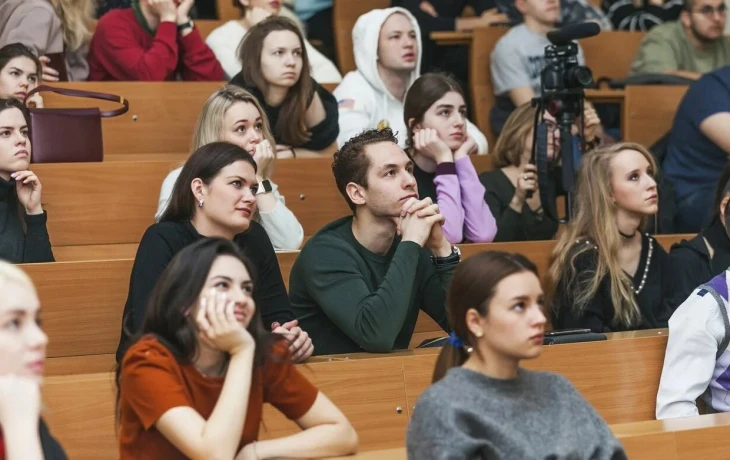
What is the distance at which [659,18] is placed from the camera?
19.0 feet

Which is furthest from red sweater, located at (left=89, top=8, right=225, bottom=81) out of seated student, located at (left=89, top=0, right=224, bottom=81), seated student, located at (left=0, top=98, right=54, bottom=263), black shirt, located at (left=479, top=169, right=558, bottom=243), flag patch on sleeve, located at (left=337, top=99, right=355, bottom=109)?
black shirt, located at (left=479, top=169, right=558, bottom=243)

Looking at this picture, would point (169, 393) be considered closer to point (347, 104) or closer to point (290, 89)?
point (290, 89)

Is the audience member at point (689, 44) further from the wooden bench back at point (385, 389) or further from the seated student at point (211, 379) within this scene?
the seated student at point (211, 379)

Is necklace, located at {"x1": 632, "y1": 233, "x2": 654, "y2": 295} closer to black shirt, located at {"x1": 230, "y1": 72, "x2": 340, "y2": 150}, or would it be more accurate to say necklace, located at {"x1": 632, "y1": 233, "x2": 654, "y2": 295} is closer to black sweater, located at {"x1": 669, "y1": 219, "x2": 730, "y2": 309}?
black sweater, located at {"x1": 669, "y1": 219, "x2": 730, "y2": 309}

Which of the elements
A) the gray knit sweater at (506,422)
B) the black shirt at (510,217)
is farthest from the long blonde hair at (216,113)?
the gray knit sweater at (506,422)

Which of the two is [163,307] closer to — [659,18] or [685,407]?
[685,407]

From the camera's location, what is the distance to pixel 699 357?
2840 mm

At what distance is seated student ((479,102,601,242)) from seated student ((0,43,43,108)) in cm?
144

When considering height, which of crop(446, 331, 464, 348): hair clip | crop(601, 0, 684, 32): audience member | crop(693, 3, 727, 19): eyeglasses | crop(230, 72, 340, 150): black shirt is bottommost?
crop(446, 331, 464, 348): hair clip

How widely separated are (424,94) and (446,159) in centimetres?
25

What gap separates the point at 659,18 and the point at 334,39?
5.14ft

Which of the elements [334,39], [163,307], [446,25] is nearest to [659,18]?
[446,25]

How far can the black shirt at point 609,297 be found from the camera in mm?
3281

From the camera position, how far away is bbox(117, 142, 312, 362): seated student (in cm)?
271
